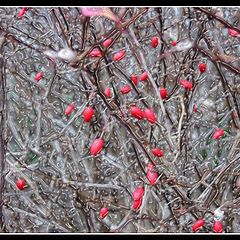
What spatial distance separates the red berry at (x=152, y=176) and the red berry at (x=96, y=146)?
0.16m

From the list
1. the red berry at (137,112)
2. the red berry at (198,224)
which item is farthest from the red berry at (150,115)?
the red berry at (198,224)

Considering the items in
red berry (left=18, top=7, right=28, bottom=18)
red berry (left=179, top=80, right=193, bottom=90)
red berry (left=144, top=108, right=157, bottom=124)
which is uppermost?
red berry (left=18, top=7, right=28, bottom=18)

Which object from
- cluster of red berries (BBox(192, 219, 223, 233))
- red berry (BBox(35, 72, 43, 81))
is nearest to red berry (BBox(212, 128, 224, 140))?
cluster of red berries (BBox(192, 219, 223, 233))

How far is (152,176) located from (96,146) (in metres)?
0.19

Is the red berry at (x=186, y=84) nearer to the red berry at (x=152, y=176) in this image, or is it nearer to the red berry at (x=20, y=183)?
the red berry at (x=152, y=176)

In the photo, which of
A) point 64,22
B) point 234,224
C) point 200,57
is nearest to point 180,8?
point 200,57

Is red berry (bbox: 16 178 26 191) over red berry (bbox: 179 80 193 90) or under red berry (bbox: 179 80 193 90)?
under

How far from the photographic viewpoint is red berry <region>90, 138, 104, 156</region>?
7.51 ft

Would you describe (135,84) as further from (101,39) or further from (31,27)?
(31,27)

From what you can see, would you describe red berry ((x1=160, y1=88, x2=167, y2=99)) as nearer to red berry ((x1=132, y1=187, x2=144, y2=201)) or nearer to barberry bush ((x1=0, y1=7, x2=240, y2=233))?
barberry bush ((x1=0, y1=7, x2=240, y2=233))

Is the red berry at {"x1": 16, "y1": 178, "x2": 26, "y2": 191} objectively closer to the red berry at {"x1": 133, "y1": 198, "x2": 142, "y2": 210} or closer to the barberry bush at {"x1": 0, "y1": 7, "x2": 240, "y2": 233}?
the barberry bush at {"x1": 0, "y1": 7, "x2": 240, "y2": 233}

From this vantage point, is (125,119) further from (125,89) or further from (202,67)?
(202,67)

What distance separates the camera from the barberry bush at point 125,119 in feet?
7.54

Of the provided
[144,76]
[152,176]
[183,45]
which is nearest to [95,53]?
[144,76]
